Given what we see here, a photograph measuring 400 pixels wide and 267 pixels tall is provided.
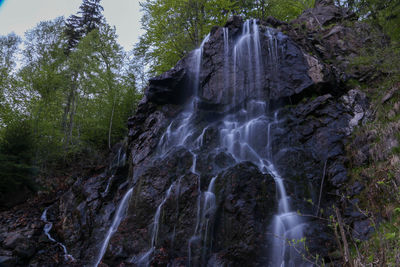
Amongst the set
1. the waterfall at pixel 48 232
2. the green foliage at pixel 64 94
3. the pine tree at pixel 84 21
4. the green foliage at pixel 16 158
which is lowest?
the waterfall at pixel 48 232

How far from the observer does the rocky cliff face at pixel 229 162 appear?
5.62 metres

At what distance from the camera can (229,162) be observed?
7.21m

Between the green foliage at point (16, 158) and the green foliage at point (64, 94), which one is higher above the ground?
the green foliage at point (64, 94)

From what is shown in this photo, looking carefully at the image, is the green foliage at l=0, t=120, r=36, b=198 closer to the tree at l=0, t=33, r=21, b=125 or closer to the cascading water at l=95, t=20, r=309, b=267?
the tree at l=0, t=33, r=21, b=125

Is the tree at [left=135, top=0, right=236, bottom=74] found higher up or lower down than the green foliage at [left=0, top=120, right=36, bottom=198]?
higher up

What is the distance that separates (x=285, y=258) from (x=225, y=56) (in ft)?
26.3

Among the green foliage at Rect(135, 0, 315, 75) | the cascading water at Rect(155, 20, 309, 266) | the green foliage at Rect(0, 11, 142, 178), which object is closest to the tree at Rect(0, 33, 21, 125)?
the green foliage at Rect(0, 11, 142, 178)

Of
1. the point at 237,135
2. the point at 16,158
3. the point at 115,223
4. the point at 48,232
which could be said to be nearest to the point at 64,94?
the point at 16,158

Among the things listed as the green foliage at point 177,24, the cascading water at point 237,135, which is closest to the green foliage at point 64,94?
the green foliage at point 177,24

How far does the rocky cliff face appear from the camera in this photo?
5.62m

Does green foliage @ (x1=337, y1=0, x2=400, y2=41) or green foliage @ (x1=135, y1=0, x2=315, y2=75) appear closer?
green foliage @ (x1=337, y1=0, x2=400, y2=41)

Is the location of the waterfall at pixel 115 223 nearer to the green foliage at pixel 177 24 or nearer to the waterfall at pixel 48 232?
the waterfall at pixel 48 232

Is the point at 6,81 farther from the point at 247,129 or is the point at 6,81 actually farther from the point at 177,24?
the point at 247,129

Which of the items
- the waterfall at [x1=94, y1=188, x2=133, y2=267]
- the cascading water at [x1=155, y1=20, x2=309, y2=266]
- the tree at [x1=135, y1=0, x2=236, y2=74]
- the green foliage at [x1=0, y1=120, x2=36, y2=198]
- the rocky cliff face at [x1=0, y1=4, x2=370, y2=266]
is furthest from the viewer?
the tree at [x1=135, y1=0, x2=236, y2=74]
